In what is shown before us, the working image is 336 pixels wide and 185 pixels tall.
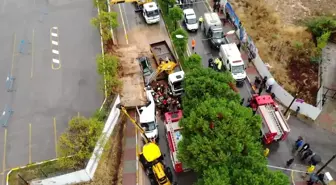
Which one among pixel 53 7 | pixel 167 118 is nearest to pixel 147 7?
Result: pixel 53 7

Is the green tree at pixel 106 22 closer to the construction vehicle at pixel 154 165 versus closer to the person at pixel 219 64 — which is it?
the person at pixel 219 64

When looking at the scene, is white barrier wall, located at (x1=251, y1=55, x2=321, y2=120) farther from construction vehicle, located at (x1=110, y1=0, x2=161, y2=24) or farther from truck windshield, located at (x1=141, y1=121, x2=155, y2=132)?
construction vehicle, located at (x1=110, y1=0, x2=161, y2=24)

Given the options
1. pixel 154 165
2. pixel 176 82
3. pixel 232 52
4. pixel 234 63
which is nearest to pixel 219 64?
pixel 234 63

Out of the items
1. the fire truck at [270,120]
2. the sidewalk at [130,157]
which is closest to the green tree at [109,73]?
the sidewalk at [130,157]

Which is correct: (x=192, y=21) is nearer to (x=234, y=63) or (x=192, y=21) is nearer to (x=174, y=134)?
(x=234, y=63)

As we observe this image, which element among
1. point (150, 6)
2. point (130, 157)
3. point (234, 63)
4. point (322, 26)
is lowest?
point (130, 157)

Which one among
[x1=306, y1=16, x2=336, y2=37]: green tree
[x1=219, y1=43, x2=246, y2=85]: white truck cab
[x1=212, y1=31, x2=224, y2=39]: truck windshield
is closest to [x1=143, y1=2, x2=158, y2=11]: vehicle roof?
[x1=212, y1=31, x2=224, y2=39]: truck windshield
